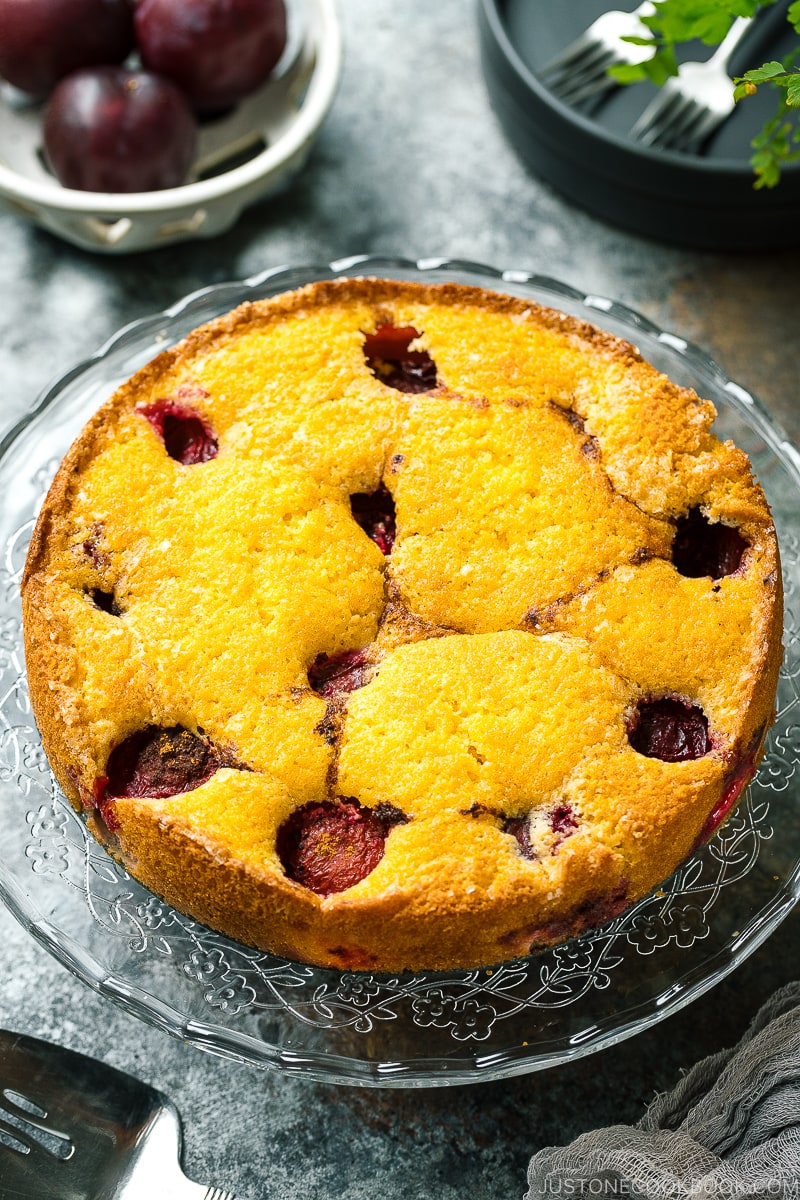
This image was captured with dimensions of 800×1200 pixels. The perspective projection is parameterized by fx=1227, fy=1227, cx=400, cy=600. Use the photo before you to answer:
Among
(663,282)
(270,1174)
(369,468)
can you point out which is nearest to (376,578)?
(369,468)

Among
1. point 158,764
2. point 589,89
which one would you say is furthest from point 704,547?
point 589,89

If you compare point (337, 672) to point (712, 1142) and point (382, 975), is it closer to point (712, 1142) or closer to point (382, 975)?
point (382, 975)

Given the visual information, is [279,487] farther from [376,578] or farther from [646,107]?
[646,107]

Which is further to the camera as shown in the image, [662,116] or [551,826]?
[662,116]

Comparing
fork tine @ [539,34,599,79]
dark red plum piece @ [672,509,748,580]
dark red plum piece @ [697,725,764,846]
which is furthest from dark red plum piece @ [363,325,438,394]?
fork tine @ [539,34,599,79]

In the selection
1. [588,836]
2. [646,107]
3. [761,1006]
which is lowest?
[761,1006]

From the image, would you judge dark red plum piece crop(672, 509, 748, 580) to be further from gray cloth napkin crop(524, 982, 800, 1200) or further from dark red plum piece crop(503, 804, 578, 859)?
gray cloth napkin crop(524, 982, 800, 1200)

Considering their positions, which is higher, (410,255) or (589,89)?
(589,89)
